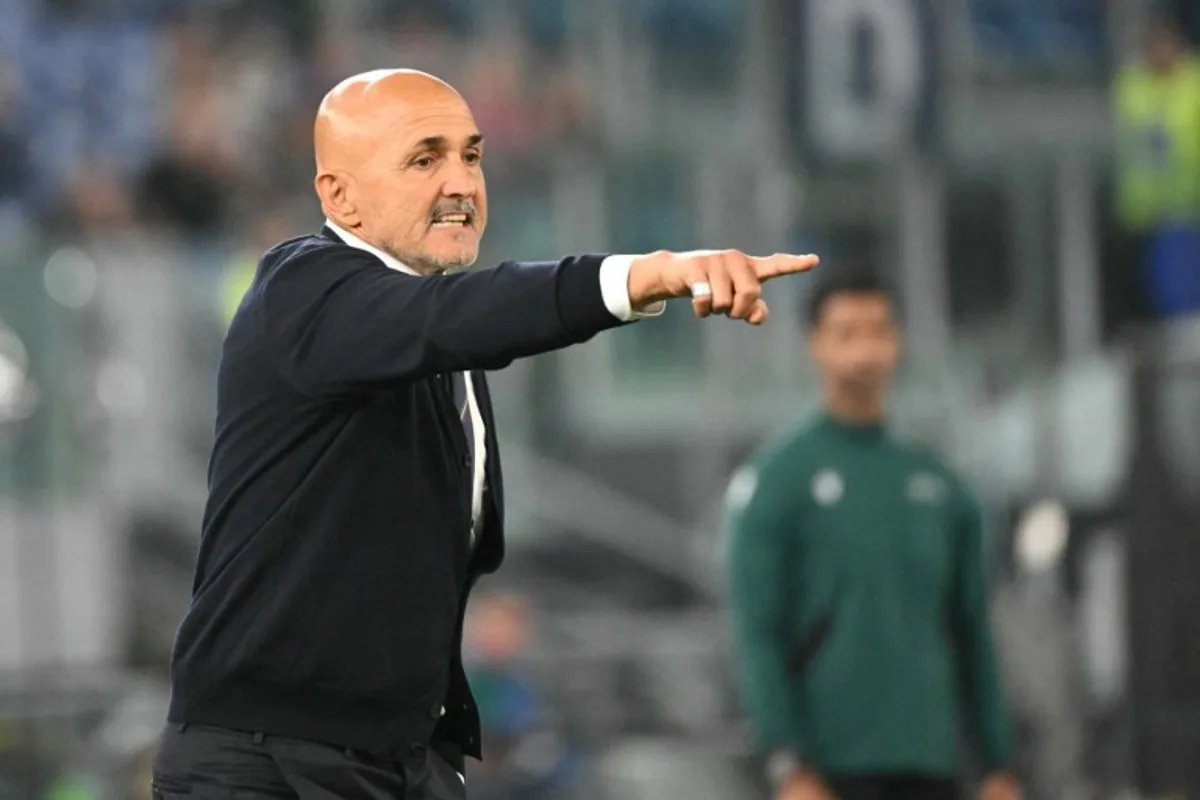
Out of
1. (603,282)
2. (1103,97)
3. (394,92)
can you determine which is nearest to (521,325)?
(603,282)

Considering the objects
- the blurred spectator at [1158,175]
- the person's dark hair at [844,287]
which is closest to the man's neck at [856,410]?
the person's dark hair at [844,287]

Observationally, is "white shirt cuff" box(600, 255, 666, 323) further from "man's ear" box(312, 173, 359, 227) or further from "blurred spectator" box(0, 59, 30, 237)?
"blurred spectator" box(0, 59, 30, 237)

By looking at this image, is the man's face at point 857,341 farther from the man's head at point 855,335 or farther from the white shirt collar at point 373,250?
the white shirt collar at point 373,250

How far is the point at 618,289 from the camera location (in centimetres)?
347

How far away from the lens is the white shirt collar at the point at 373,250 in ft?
13.3

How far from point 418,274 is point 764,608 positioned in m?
2.53

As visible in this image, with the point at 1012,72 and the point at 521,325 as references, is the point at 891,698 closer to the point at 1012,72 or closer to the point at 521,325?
the point at 521,325

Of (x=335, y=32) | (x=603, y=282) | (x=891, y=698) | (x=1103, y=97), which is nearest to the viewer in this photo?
(x=603, y=282)

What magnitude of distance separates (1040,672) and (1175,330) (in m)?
2.14

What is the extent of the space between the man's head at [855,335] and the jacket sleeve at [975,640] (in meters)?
0.40

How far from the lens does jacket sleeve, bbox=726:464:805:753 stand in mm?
6281

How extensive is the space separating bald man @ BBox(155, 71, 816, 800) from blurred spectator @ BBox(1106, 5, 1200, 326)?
6.59 m

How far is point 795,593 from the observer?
6.46 metres

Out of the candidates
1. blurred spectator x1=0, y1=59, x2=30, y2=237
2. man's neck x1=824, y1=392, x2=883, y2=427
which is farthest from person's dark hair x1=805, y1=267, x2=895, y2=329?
blurred spectator x1=0, y1=59, x2=30, y2=237
